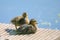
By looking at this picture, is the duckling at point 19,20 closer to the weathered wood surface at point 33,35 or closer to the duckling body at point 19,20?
the duckling body at point 19,20

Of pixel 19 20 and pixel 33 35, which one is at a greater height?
pixel 19 20

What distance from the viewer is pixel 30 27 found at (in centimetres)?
330

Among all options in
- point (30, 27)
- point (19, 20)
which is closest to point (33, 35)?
point (30, 27)

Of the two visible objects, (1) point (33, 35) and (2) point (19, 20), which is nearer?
(1) point (33, 35)

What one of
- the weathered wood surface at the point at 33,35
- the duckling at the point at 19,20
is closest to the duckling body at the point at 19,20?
the duckling at the point at 19,20

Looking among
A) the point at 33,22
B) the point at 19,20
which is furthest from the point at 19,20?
the point at 33,22

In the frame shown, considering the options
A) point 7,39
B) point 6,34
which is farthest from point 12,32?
point 7,39

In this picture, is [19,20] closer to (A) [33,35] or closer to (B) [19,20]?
(B) [19,20]

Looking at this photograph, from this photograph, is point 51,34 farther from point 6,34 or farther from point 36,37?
point 6,34

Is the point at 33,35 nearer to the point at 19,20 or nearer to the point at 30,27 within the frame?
the point at 30,27

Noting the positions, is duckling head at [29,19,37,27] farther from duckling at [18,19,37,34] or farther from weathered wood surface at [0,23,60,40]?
weathered wood surface at [0,23,60,40]

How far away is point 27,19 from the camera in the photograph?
3.44 meters

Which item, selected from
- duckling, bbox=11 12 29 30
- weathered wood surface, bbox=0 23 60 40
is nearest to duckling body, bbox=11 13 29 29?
duckling, bbox=11 12 29 30

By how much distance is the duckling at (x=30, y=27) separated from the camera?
3303 millimetres
